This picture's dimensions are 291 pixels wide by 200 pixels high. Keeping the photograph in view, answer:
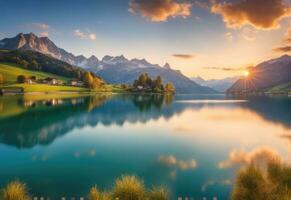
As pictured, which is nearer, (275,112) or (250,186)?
(250,186)

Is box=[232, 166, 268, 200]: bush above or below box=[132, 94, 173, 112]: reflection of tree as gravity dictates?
above

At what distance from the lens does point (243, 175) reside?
1359cm

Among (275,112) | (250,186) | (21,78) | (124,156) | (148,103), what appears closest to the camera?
(250,186)

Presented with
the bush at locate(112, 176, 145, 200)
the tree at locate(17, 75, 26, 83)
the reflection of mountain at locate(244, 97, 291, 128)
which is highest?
the tree at locate(17, 75, 26, 83)

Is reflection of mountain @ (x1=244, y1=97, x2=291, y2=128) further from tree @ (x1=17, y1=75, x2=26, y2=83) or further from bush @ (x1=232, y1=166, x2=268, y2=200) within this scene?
tree @ (x1=17, y1=75, x2=26, y2=83)

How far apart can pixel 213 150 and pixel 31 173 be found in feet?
70.3

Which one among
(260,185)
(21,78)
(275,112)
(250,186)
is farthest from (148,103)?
(21,78)

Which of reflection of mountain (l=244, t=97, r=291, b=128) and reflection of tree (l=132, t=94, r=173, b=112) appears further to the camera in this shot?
reflection of tree (l=132, t=94, r=173, b=112)

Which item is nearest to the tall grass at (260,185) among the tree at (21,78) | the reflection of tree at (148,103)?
the reflection of tree at (148,103)

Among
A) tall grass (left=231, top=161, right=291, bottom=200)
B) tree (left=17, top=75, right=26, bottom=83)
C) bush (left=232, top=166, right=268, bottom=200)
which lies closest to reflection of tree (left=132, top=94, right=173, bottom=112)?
tall grass (left=231, top=161, right=291, bottom=200)

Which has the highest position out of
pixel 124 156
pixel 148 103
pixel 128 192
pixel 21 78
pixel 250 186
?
pixel 21 78

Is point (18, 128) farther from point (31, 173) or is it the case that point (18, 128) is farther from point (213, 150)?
point (213, 150)

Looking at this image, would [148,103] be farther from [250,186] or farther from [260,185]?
[260,185]

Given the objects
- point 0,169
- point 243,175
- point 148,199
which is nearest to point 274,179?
point 243,175
